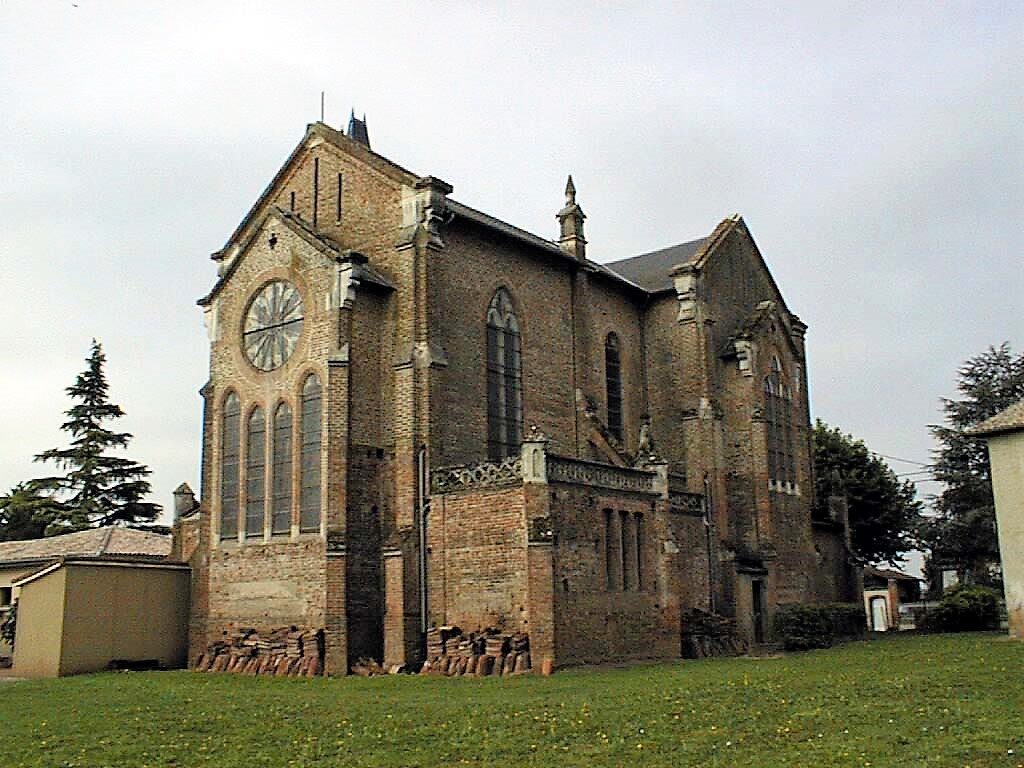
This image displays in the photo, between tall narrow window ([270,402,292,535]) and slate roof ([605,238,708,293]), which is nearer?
tall narrow window ([270,402,292,535])

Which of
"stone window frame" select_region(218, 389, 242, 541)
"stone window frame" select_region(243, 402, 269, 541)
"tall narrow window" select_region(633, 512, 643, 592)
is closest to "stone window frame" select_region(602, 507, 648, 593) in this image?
"tall narrow window" select_region(633, 512, 643, 592)

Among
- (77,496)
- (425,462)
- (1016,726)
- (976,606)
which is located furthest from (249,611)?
(77,496)

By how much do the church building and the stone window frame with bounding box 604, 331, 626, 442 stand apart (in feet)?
0.27

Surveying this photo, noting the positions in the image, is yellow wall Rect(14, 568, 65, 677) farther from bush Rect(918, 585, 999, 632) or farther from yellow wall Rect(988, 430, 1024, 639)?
bush Rect(918, 585, 999, 632)

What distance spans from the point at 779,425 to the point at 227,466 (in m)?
18.9

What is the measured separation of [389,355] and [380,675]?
8084mm

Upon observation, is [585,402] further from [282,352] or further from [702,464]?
[282,352]

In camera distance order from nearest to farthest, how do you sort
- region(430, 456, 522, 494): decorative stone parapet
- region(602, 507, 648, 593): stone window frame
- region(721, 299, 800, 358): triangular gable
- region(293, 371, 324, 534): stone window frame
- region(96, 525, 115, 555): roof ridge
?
region(430, 456, 522, 494): decorative stone parapet
region(602, 507, 648, 593): stone window frame
region(293, 371, 324, 534): stone window frame
region(721, 299, 800, 358): triangular gable
region(96, 525, 115, 555): roof ridge

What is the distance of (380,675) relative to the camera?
25.3 meters

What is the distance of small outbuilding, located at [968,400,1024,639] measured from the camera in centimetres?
2817

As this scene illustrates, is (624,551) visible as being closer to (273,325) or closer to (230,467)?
(230,467)

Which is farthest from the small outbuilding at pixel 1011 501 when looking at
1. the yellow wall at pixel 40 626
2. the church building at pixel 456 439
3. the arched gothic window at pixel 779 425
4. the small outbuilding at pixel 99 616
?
the yellow wall at pixel 40 626

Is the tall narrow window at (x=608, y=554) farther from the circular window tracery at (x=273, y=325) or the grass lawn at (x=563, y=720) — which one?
the circular window tracery at (x=273, y=325)

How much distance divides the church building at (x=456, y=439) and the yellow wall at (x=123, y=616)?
35.1 inches
